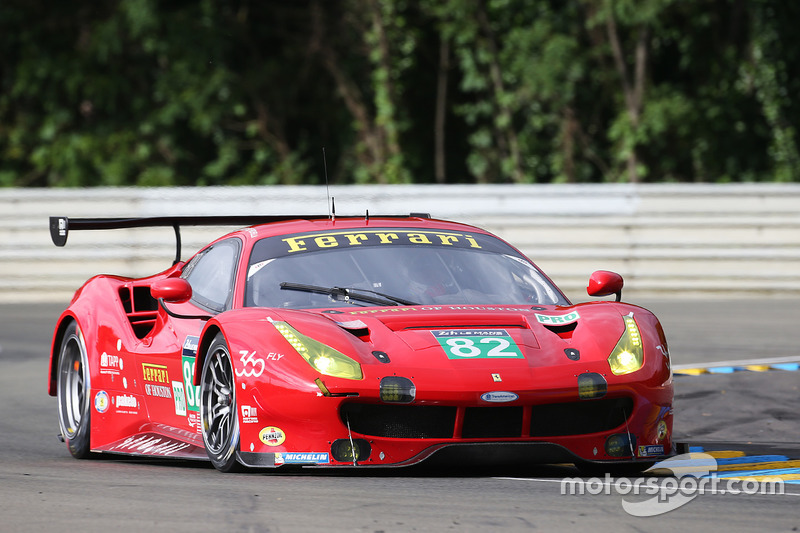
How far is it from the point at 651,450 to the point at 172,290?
7.22 ft

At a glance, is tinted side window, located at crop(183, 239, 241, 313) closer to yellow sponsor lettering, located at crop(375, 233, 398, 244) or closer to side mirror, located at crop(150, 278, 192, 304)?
side mirror, located at crop(150, 278, 192, 304)

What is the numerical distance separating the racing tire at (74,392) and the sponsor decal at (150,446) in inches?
14.7

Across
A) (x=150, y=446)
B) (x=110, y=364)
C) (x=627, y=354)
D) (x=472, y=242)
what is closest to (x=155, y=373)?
(x=150, y=446)

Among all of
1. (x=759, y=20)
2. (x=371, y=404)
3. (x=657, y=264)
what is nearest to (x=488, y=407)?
(x=371, y=404)

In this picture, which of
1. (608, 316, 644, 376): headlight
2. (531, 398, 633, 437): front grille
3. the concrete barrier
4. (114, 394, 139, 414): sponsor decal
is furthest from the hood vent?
the concrete barrier

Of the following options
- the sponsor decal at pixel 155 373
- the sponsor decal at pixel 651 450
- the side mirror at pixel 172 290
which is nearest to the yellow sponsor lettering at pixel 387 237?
the side mirror at pixel 172 290

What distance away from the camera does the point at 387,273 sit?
6.27 meters

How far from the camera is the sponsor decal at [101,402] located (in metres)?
7.11

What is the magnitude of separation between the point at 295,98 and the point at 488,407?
753 inches

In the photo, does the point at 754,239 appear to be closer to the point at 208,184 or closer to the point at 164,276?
the point at 164,276

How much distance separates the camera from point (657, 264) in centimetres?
1545

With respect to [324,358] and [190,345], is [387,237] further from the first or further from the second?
[324,358]

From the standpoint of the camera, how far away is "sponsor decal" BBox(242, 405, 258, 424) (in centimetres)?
538

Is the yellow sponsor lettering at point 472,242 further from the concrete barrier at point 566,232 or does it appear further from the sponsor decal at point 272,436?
the concrete barrier at point 566,232
